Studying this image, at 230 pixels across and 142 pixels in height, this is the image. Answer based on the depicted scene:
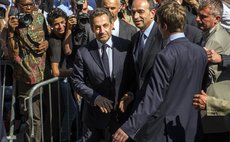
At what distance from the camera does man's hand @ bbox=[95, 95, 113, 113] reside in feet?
15.7

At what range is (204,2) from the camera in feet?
16.2

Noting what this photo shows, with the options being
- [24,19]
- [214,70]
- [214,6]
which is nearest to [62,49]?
[24,19]

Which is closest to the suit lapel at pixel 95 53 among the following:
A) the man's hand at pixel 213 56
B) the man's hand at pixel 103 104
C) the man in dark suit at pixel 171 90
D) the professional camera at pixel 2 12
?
the man's hand at pixel 103 104

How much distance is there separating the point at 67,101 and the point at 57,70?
1.25 feet

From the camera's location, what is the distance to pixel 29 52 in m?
6.25

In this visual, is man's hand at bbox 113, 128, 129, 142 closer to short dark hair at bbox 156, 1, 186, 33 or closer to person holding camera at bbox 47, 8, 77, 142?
short dark hair at bbox 156, 1, 186, 33

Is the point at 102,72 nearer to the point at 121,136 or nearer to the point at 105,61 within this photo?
the point at 105,61

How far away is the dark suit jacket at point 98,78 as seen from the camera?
4.90 meters

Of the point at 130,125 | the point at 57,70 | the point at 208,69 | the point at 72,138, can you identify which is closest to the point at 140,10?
the point at 208,69

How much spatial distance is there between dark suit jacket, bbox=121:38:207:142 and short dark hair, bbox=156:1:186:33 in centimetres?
10

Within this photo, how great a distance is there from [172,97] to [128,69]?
0.95m

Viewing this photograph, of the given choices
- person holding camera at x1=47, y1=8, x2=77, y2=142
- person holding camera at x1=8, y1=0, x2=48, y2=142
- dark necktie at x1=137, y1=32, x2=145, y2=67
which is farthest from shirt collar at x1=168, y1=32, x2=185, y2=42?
person holding camera at x1=8, y1=0, x2=48, y2=142

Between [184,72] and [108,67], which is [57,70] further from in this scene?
[184,72]

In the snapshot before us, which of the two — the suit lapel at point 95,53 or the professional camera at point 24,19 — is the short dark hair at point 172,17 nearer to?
the suit lapel at point 95,53
